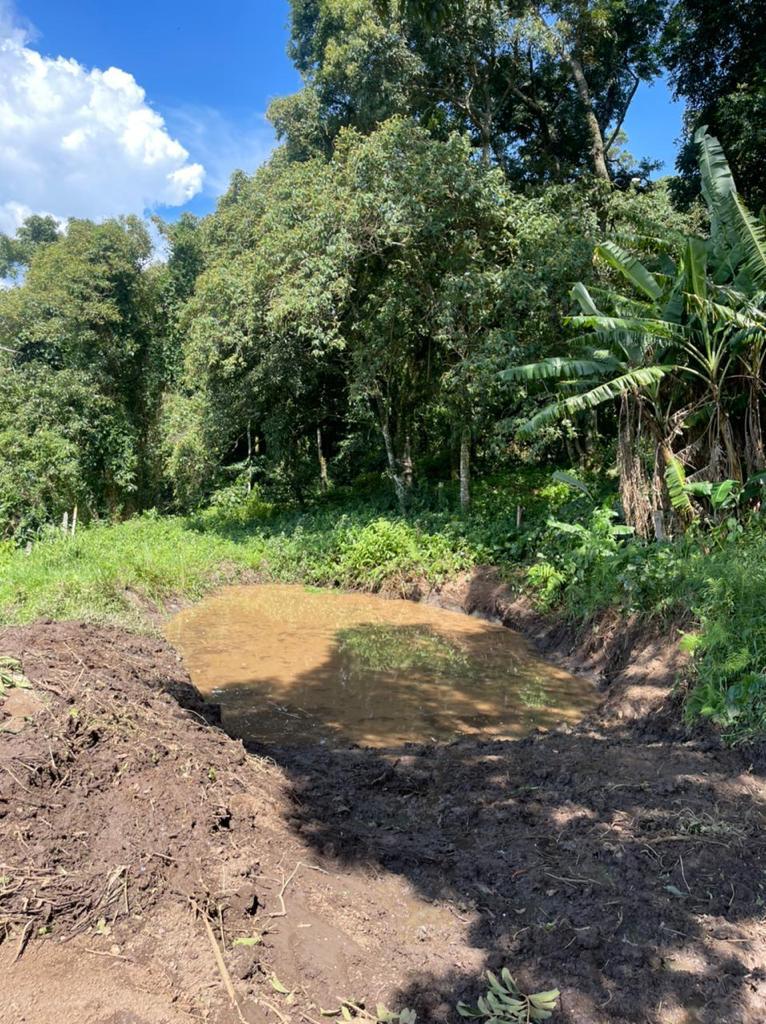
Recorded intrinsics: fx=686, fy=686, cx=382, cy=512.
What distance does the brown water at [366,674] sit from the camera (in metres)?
6.78

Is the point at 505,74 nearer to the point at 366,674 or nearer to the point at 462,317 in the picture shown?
the point at 462,317

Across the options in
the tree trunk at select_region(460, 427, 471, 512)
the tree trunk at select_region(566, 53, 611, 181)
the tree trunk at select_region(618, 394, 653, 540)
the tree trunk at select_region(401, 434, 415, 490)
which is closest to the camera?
the tree trunk at select_region(618, 394, 653, 540)

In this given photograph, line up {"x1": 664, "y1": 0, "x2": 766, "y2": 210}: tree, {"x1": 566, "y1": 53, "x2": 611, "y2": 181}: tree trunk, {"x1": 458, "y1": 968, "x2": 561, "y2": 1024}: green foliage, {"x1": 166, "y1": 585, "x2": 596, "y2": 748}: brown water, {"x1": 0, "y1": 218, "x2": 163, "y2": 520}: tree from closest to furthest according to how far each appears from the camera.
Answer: {"x1": 458, "y1": 968, "x2": 561, "y2": 1024}: green foliage
{"x1": 166, "y1": 585, "x2": 596, "y2": 748}: brown water
{"x1": 664, "y1": 0, "x2": 766, "y2": 210}: tree
{"x1": 566, "y1": 53, "x2": 611, "y2": 181}: tree trunk
{"x1": 0, "y1": 218, "x2": 163, "y2": 520}: tree

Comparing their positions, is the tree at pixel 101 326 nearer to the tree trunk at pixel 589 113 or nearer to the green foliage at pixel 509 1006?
the tree trunk at pixel 589 113

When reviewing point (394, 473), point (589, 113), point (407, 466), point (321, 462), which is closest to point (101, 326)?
point (321, 462)

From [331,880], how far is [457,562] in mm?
9873

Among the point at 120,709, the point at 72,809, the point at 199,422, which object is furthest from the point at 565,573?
the point at 199,422

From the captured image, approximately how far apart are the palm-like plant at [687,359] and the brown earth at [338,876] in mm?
→ 5226

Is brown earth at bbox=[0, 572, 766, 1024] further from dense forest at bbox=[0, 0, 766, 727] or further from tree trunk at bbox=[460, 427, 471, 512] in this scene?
tree trunk at bbox=[460, 427, 471, 512]

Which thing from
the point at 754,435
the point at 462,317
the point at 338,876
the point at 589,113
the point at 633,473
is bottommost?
the point at 338,876

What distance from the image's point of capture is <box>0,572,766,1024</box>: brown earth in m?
2.61

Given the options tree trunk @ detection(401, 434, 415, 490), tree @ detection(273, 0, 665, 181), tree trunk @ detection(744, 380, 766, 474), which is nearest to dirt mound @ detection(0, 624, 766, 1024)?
tree trunk @ detection(744, 380, 766, 474)

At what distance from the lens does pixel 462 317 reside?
1458 centimetres

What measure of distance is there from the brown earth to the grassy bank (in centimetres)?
141
